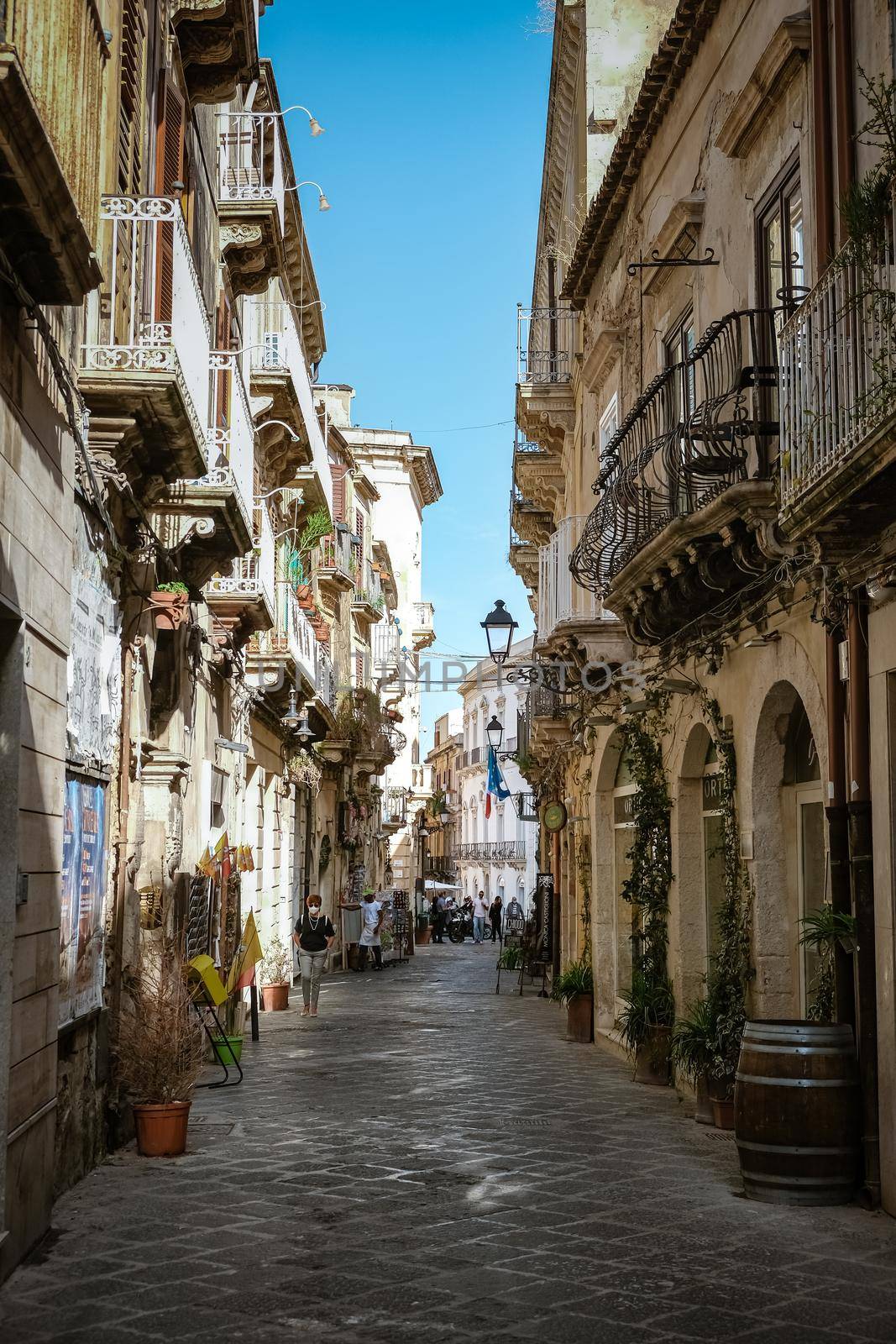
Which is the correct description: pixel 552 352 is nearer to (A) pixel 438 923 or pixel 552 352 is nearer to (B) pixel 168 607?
(B) pixel 168 607

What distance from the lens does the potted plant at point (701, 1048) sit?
35.7ft

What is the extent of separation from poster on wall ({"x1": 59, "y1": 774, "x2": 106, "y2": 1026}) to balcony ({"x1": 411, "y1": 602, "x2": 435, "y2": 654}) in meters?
48.7

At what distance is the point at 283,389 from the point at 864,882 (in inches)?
545

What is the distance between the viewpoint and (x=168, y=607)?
11.7 meters

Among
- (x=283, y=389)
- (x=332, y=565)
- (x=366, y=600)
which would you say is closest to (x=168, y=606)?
→ (x=283, y=389)

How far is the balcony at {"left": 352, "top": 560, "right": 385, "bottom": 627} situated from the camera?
39844mm

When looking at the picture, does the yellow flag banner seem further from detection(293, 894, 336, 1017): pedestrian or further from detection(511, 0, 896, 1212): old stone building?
detection(293, 894, 336, 1017): pedestrian

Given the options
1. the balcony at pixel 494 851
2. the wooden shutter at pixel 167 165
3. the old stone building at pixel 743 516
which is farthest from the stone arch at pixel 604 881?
the balcony at pixel 494 851

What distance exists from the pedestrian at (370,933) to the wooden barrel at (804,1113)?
23.9 meters

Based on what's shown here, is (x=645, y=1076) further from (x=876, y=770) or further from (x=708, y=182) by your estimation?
(x=708, y=182)

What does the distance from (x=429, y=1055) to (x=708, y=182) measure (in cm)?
890

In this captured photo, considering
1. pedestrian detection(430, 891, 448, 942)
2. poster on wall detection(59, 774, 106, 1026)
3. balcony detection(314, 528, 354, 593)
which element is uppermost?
balcony detection(314, 528, 354, 593)

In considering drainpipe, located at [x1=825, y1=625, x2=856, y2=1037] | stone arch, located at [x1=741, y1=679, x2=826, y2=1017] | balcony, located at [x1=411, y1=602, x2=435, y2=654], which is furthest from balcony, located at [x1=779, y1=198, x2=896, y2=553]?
balcony, located at [x1=411, y1=602, x2=435, y2=654]

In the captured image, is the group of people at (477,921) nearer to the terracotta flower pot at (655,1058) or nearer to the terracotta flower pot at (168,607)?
the terracotta flower pot at (655,1058)
